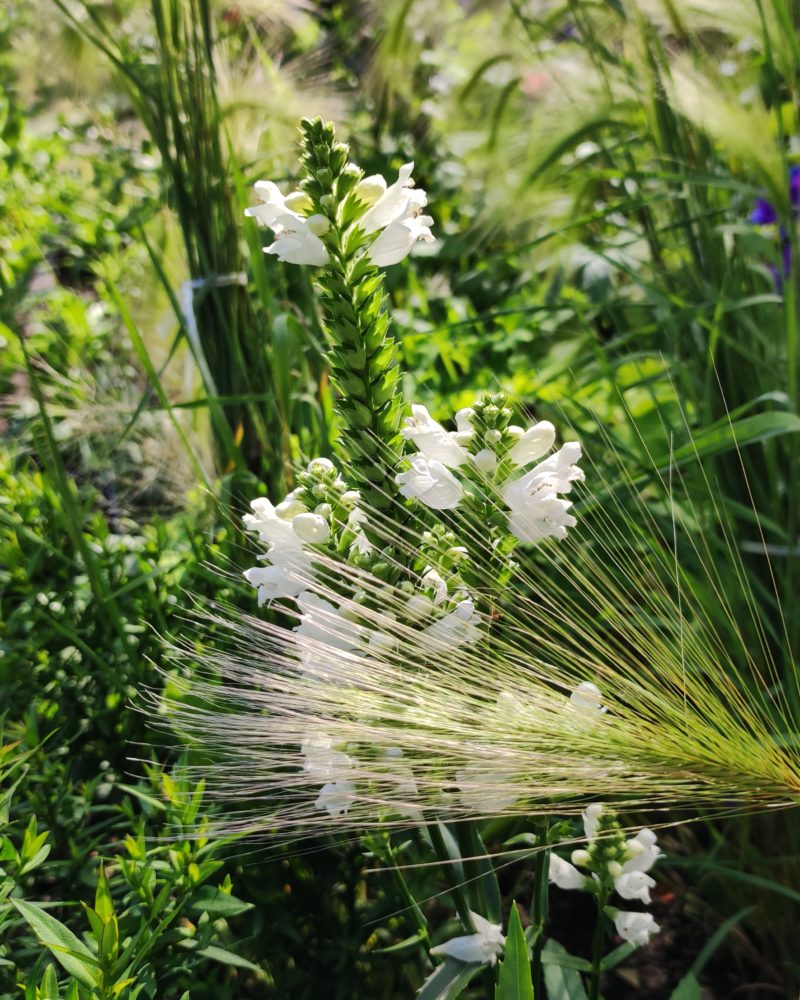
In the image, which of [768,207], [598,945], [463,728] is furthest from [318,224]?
[768,207]

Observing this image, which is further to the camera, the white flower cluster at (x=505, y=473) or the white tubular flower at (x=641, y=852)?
the white tubular flower at (x=641, y=852)

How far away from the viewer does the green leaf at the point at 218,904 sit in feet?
3.04

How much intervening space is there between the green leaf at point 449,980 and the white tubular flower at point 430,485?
0.43 meters

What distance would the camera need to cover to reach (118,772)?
1.30 m

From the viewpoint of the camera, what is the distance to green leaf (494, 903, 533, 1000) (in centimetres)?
72

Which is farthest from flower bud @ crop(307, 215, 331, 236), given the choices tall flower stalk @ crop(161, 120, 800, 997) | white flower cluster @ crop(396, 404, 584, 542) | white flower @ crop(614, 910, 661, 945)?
white flower @ crop(614, 910, 661, 945)

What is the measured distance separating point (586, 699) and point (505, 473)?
0.70ft

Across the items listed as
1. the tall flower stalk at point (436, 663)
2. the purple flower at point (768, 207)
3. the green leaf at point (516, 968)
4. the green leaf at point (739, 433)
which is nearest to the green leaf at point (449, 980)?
the tall flower stalk at point (436, 663)

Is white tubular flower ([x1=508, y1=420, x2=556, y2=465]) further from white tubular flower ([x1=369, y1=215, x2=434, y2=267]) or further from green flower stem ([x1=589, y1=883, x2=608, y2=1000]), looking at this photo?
green flower stem ([x1=589, y1=883, x2=608, y2=1000])

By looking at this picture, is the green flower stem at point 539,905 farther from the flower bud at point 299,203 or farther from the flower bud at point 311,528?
the flower bud at point 299,203

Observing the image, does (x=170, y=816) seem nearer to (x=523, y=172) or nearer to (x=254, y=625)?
(x=254, y=625)

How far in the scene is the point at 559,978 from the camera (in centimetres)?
97

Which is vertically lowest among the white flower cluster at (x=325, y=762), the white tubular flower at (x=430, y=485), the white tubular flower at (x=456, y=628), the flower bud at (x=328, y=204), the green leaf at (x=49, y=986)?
the green leaf at (x=49, y=986)

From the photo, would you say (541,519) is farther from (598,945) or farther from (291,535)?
(598,945)
